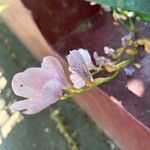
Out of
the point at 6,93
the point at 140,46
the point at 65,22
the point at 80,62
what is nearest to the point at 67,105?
the point at 6,93

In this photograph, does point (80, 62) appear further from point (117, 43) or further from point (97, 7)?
point (97, 7)

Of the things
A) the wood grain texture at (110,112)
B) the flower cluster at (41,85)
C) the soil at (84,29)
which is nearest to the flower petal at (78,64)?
the flower cluster at (41,85)

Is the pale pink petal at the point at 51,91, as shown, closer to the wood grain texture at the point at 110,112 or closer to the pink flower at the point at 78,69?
the pink flower at the point at 78,69

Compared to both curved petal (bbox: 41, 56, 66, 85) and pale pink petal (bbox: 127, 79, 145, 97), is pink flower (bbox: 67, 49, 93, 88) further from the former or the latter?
pale pink petal (bbox: 127, 79, 145, 97)

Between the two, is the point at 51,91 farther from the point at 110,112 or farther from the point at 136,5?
the point at 110,112

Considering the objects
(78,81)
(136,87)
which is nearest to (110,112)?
(136,87)

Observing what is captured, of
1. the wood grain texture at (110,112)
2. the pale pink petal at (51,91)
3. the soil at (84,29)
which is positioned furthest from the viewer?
the soil at (84,29)

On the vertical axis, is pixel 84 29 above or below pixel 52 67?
below
